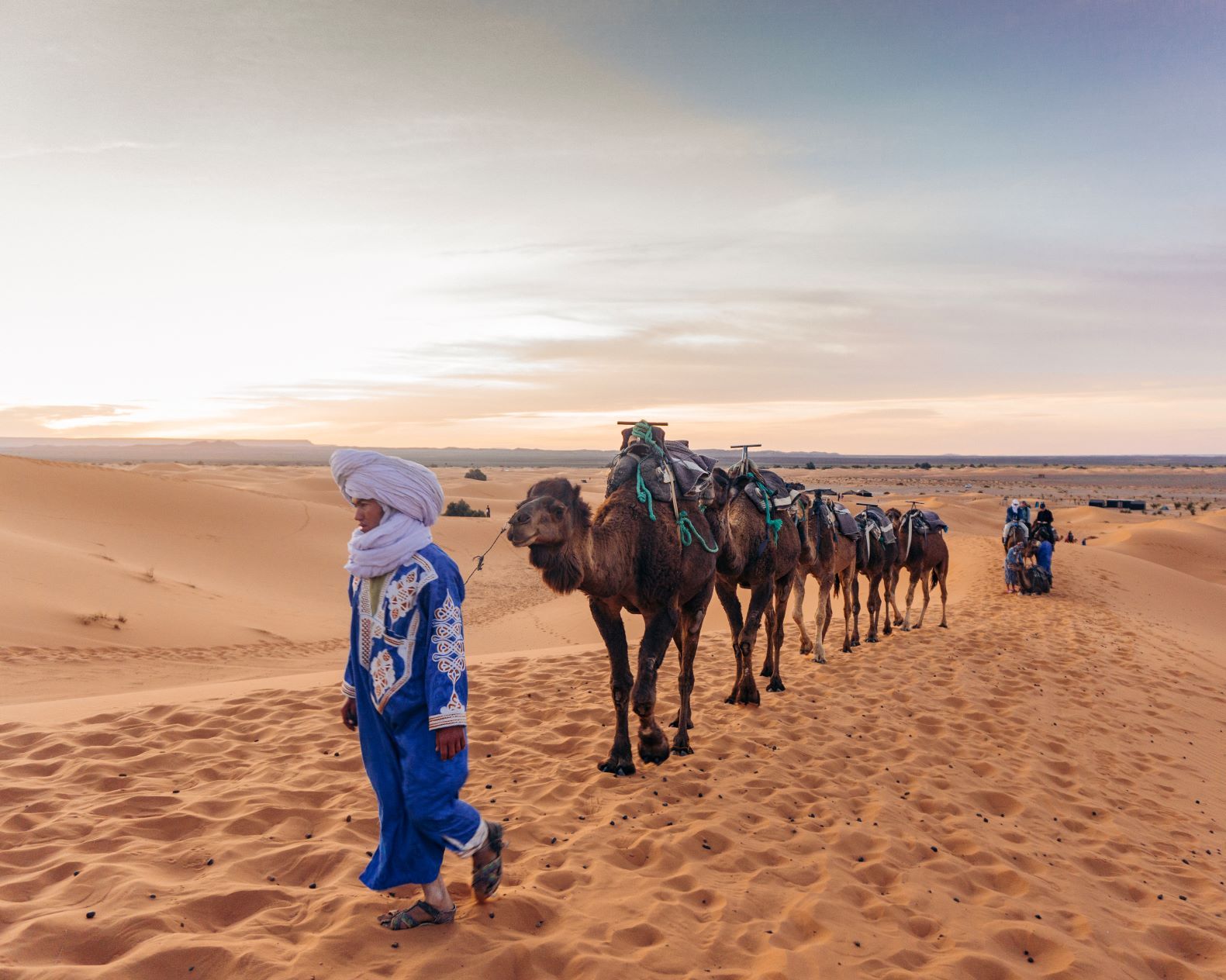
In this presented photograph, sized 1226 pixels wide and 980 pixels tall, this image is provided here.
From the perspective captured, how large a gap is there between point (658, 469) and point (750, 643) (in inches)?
107

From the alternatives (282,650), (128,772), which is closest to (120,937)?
(128,772)

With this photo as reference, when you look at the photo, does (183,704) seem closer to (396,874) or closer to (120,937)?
(120,937)

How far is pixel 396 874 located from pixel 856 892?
2705mm

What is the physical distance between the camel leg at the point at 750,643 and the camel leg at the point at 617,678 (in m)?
2.27

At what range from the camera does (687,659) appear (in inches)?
272

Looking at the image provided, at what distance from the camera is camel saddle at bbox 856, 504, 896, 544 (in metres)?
12.8

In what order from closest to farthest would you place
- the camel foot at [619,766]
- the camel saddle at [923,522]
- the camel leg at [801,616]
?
the camel foot at [619,766]
the camel leg at [801,616]
the camel saddle at [923,522]

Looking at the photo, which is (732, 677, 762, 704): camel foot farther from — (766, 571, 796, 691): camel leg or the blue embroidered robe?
the blue embroidered robe

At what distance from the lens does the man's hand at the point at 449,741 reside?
11.3 ft

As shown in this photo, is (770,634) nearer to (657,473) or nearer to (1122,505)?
(657,473)

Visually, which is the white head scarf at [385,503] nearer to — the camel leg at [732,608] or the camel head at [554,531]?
the camel head at [554,531]

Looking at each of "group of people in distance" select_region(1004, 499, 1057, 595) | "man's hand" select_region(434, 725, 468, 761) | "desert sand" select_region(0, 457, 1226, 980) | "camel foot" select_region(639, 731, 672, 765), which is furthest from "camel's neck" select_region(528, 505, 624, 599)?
"group of people in distance" select_region(1004, 499, 1057, 595)

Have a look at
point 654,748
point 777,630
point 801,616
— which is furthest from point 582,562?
point 801,616

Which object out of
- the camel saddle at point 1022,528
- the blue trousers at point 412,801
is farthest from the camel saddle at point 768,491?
the camel saddle at point 1022,528
